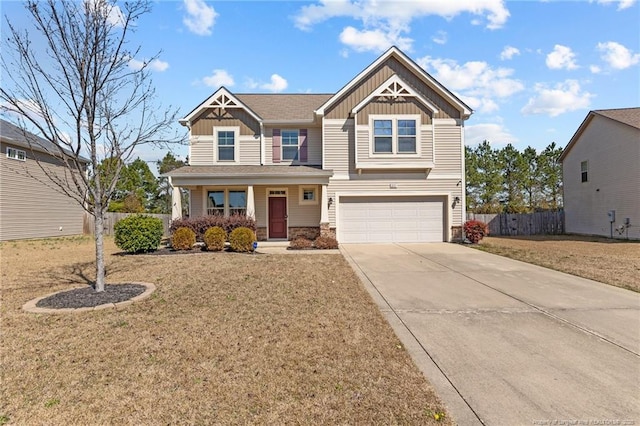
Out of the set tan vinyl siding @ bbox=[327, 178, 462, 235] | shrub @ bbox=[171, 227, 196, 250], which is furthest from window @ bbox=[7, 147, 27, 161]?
tan vinyl siding @ bbox=[327, 178, 462, 235]

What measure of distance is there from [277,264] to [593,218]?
19283 millimetres

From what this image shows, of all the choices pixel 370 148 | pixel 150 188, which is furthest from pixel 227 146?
pixel 150 188

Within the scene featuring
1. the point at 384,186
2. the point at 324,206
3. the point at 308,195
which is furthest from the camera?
the point at 308,195

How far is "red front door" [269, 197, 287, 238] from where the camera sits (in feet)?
53.1

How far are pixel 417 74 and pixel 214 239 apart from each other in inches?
453

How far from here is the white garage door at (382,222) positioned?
15.4 m

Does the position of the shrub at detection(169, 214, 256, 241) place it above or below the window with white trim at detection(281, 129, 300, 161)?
below

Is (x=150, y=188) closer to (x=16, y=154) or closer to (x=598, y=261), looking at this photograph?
(x=16, y=154)

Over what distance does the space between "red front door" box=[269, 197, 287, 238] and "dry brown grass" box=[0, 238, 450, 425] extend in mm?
9381

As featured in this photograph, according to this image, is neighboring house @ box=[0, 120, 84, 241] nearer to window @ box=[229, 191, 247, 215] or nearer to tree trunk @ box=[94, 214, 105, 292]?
window @ box=[229, 191, 247, 215]

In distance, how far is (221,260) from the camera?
1034 centimetres

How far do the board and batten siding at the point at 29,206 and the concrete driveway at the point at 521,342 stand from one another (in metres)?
18.6

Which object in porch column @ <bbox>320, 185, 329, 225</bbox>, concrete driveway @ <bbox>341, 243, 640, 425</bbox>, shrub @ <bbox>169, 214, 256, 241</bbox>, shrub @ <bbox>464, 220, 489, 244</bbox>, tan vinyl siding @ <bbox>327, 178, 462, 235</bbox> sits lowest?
concrete driveway @ <bbox>341, 243, 640, 425</bbox>

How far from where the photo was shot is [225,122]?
642 inches
